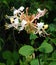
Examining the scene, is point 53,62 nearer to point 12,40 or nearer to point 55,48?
point 55,48

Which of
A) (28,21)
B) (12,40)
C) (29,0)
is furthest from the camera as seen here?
(29,0)

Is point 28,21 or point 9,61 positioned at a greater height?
point 28,21

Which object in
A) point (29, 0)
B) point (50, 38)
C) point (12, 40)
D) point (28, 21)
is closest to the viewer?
point (28, 21)

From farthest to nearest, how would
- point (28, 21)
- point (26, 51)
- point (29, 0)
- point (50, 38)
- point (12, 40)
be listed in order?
point (29, 0) → point (12, 40) → point (50, 38) → point (28, 21) → point (26, 51)

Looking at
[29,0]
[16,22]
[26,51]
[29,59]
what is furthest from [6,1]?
[26,51]

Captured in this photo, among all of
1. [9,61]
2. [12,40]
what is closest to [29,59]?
[9,61]

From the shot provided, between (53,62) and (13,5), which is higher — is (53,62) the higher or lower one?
the lower one

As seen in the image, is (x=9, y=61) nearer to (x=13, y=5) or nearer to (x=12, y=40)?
(x=12, y=40)

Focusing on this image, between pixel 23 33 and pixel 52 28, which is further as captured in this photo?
pixel 23 33

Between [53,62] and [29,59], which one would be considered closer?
[53,62]
